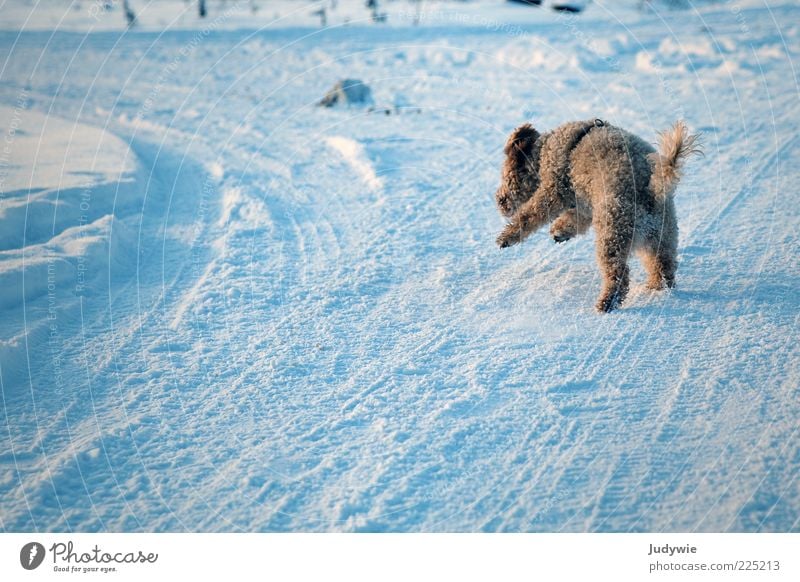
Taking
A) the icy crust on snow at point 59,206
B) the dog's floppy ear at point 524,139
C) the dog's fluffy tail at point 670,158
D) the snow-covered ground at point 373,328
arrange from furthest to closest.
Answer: the icy crust on snow at point 59,206, the dog's floppy ear at point 524,139, the dog's fluffy tail at point 670,158, the snow-covered ground at point 373,328

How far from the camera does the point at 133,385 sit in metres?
5.11

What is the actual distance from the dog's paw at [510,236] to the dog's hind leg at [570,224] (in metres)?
0.32

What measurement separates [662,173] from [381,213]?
333 cm

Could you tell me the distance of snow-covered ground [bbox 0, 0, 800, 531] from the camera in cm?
402

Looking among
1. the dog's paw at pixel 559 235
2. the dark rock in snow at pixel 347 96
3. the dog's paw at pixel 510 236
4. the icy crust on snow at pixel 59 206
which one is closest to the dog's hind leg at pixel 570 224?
the dog's paw at pixel 559 235

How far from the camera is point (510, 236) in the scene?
6266mm

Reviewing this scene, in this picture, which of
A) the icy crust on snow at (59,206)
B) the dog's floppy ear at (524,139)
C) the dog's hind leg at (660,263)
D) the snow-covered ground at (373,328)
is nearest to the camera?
the snow-covered ground at (373,328)

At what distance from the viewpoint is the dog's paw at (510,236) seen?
625 cm

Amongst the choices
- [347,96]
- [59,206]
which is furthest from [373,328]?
[347,96]

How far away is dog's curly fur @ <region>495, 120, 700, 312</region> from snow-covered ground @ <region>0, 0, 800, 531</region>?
39cm

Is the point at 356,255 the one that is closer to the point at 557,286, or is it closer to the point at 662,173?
the point at 557,286

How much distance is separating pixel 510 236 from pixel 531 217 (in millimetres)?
240

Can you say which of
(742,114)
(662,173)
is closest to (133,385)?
(662,173)

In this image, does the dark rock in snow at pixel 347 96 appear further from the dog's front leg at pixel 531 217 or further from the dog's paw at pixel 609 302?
the dog's paw at pixel 609 302
